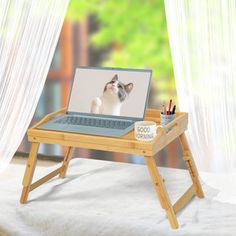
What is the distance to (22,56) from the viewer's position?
333 centimetres

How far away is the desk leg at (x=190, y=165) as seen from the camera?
2.79 meters

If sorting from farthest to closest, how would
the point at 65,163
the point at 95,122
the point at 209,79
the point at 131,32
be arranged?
the point at 131,32 → the point at 65,163 → the point at 209,79 → the point at 95,122

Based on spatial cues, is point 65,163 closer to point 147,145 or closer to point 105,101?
point 105,101

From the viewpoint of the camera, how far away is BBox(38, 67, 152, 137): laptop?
267 cm

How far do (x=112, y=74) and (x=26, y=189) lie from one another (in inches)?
29.0

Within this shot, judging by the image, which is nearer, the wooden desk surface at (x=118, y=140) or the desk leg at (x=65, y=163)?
the wooden desk surface at (x=118, y=140)

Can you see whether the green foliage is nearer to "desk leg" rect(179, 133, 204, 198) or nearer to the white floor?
the white floor

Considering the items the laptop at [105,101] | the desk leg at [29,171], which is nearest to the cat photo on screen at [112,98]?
the laptop at [105,101]

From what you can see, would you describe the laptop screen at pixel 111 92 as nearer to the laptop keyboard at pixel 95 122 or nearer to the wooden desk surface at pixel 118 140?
the laptop keyboard at pixel 95 122

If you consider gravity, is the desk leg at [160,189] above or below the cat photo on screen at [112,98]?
below

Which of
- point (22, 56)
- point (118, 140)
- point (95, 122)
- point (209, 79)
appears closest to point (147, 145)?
point (118, 140)

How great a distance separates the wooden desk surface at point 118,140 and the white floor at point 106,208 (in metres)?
0.35

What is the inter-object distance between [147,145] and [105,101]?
1.46 feet

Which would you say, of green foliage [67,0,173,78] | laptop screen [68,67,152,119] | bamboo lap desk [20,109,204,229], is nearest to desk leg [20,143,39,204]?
bamboo lap desk [20,109,204,229]
